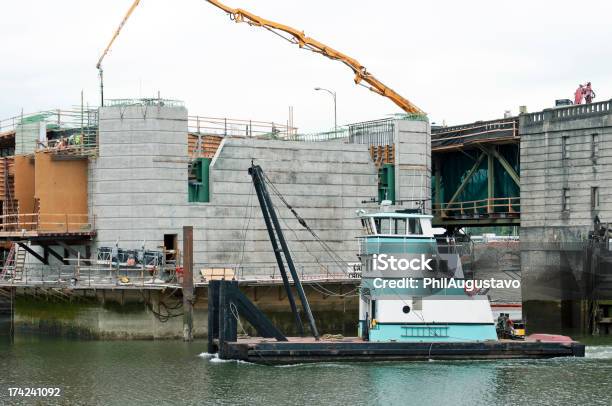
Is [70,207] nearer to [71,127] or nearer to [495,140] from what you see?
[71,127]

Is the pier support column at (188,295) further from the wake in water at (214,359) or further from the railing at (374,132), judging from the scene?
the railing at (374,132)

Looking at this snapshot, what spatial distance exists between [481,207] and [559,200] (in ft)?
21.1

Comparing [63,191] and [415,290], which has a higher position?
[63,191]

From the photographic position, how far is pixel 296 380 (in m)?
52.8

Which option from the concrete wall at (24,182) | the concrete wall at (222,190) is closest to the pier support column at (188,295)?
the concrete wall at (222,190)

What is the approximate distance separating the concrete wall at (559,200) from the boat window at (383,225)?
17.0 meters

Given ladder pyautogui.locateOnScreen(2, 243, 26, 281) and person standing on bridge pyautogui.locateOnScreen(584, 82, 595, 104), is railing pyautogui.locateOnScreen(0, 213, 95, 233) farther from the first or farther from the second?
person standing on bridge pyautogui.locateOnScreen(584, 82, 595, 104)

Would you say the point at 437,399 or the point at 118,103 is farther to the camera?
the point at 118,103

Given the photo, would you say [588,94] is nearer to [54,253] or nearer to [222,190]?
[222,190]

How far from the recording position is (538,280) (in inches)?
2923

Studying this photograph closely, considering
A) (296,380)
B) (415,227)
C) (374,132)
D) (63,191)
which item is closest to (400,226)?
(415,227)

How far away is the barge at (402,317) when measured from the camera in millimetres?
56844

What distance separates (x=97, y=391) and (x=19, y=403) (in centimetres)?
365

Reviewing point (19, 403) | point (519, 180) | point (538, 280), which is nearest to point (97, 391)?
point (19, 403)
